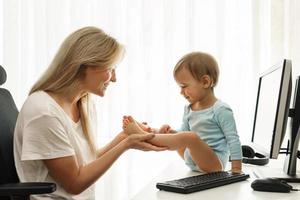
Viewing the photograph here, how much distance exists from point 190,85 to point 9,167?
2.25ft

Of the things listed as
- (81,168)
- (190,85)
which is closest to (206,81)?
(190,85)

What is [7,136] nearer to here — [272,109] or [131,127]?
[131,127]

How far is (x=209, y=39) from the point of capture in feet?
7.91

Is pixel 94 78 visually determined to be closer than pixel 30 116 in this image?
No

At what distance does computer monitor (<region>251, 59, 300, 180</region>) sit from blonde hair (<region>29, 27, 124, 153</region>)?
1.87ft

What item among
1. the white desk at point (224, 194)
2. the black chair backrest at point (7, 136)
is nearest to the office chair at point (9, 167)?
the black chair backrest at point (7, 136)

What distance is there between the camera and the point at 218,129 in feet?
5.04

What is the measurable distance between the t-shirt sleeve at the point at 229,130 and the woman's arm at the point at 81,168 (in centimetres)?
25

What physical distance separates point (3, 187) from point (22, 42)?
1567mm

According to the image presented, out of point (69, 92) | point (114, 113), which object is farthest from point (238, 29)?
point (69, 92)

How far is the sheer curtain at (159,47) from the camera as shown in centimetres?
238

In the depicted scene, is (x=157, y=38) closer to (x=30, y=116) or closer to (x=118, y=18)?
(x=118, y=18)

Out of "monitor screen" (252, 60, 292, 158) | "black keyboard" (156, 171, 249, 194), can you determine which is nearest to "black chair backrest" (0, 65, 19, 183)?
"black keyboard" (156, 171, 249, 194)

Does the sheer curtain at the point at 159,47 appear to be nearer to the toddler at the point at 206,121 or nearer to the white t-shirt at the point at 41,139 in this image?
the toddler at the point at 206,121
